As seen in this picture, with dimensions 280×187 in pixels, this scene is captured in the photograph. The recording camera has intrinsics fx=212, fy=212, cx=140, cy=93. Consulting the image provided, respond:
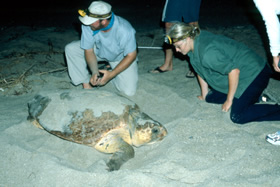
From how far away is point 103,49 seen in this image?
2.36 metres

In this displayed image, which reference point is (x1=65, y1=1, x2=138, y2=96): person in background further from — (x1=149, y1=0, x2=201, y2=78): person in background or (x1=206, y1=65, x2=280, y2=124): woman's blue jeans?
(x1=206, y1=65, x2=280, y2=124): woman's blue jeans

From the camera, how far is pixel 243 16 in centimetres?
565

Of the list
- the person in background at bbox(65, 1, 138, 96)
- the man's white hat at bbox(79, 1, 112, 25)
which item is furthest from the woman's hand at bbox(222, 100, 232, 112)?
the man's white hat at bbox(79, 1, 112, 25)

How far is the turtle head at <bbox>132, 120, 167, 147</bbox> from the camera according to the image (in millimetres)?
1674

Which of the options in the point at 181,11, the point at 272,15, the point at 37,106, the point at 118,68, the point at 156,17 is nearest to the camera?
the point at 272,15

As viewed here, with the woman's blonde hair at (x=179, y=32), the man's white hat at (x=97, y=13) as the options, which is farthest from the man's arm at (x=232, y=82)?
the man's white hat at (x=97, y=13)

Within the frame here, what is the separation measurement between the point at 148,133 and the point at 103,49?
1.16 meters

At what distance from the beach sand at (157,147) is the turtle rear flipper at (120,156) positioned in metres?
0.04

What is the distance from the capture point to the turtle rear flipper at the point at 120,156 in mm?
1474

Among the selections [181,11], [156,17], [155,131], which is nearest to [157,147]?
[155,131]

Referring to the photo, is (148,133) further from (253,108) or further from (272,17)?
(272,17)

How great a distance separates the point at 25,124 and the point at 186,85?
1.76 m

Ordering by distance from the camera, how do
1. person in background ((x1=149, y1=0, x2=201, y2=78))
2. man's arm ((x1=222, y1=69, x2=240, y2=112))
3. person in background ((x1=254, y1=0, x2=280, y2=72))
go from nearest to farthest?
1. person in background ((x1=254, y1=0, x2=280, y2=72))
2. man's arm ((x1=222, y1=69, x2=240, y2=112))
3. person in background ((x1=149, y1=0, x2=201, y2=78))

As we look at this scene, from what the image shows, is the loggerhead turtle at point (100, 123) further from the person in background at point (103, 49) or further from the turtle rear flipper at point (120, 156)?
the person in background at point (103, 49)
